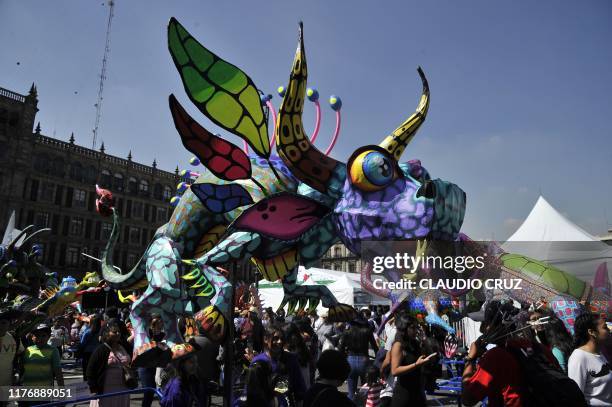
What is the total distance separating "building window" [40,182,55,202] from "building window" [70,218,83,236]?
2.65 metres

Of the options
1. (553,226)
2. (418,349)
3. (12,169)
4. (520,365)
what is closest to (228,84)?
(418,349)

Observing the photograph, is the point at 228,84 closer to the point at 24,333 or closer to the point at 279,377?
the point at 279,377

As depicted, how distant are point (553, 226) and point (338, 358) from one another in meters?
11.4

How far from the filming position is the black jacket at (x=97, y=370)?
4.10 m

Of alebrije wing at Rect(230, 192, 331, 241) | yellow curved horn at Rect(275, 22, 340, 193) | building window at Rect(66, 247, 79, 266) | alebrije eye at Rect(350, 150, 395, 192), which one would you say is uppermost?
building window at Rect(66, 247, 79, 266)

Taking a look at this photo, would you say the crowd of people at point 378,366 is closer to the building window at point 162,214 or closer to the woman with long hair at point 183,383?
the woman with long hair at point 183,383

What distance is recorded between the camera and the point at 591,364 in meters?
2.96

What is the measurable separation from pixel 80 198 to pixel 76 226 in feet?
7.98

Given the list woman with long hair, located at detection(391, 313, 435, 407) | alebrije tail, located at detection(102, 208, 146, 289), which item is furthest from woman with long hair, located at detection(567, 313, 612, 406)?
alebrije tail, located at detection(102, 208, 146, 289)

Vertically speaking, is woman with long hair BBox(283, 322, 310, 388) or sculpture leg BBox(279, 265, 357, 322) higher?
sculpture leg BBox(279, 265, 357, 322)

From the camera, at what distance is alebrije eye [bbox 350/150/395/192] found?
14.4ft

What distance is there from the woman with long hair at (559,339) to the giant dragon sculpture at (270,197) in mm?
1175

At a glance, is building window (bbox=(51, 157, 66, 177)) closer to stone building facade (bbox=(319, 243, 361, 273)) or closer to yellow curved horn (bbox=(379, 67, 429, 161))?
stone building facade (bbox=(319, 243, 361, 273))

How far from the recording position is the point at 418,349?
12.6ft
